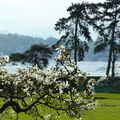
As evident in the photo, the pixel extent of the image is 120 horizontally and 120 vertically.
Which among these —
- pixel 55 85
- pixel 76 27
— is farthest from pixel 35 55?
pixel 55 85

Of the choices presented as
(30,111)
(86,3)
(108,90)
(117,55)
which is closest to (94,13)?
(86,3)

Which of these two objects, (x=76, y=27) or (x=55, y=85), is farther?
(x=76, y=27)

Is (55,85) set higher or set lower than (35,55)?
lower

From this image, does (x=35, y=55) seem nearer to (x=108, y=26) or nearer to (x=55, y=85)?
(x=108, y=26)

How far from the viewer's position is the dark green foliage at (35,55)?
9046cm

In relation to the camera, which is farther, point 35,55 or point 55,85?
point 35,55

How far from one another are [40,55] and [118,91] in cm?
2826

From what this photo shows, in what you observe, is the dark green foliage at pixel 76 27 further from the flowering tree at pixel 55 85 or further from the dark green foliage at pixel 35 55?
the flowering tree at pixel 55 85

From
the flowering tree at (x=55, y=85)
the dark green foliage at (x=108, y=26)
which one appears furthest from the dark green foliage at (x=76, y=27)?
the flowering tree at (x=55, y=85)

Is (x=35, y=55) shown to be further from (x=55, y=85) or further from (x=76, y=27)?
(x=55, y=85)

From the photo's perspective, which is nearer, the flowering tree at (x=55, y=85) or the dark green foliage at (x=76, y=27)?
the flowering tree at (x=55, y=85)

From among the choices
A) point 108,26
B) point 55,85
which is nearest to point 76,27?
point 108,26

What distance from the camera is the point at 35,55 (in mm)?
92062

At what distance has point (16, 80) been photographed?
1158 centimetres
